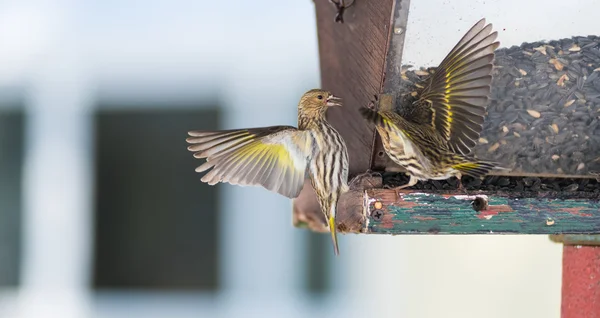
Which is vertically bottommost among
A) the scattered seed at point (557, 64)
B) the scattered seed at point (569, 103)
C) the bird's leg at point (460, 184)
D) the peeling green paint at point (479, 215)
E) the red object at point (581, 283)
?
the red object at point (581, 283)

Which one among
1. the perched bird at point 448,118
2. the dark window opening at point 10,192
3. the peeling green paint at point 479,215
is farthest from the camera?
the dark window opening at point 10,192

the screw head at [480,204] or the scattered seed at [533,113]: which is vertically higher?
the scattered seed at [533,113]

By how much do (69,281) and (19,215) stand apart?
3.00 feet

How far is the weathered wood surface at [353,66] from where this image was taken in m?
3.48

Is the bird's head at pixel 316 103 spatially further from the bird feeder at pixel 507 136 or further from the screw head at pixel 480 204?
the screw head at pixel 480 204

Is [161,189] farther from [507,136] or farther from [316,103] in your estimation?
[507,136]

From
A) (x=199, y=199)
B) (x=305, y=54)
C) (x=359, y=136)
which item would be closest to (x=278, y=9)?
(x=305, y=54)

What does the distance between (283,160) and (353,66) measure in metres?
0.61

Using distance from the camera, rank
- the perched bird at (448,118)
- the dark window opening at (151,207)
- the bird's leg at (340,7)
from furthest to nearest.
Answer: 1. the dark window opening at (151,207)
2. the bird's leg at (340,7)
3. the perched bird at (448,118)

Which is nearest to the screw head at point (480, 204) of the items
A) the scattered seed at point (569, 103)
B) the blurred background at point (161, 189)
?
the scattered seed at point (569, 103)

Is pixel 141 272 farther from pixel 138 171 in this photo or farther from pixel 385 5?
pixel 385 5

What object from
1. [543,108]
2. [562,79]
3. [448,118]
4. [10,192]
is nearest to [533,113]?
[543,108]

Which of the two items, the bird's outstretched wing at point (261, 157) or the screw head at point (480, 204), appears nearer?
the screw head at point (480, 204)

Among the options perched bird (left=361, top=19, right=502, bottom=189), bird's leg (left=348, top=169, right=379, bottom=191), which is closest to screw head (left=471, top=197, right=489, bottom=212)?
perched bird (left=361, top=19, right=502, bottom=189)
